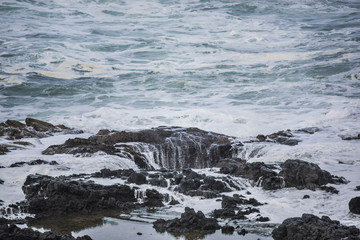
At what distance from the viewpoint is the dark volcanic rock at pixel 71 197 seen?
25.4 ft

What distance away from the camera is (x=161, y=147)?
11492 millimetres

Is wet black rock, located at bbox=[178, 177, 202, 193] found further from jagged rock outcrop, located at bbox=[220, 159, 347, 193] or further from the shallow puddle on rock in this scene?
the shallow puddle on rock

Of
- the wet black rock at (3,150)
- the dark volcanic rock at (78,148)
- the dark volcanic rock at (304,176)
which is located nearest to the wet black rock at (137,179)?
the dark volcanic rock at (78,148)

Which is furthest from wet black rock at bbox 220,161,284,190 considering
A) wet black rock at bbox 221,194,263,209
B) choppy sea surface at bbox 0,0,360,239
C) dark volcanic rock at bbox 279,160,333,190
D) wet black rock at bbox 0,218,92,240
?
wet black rock at bbox 0,218,92,240

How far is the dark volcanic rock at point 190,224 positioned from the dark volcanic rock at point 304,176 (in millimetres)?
2411

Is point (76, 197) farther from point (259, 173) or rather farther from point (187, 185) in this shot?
point (259, 173)

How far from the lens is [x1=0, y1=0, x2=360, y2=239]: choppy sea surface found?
11711mm

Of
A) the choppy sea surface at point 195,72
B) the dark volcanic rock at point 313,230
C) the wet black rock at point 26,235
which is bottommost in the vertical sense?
the choppy sea surface at point 195,72

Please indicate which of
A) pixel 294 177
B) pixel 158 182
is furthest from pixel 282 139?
pixel 158 182

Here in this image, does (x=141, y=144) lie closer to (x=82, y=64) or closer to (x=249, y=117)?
(x=249, y=117)

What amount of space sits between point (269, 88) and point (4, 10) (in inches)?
887

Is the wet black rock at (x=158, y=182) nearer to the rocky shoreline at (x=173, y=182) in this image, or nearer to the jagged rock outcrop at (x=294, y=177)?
the rocky shoreline at (x=173, y=182)

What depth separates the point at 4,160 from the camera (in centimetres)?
1048

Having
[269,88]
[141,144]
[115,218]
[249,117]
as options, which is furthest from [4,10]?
[115,218]
